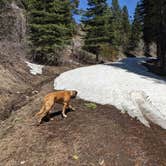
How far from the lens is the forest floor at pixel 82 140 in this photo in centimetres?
731

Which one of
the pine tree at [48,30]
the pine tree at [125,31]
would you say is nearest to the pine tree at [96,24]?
the pine tree at [48,30]

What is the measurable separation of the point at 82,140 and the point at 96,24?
2575 cm

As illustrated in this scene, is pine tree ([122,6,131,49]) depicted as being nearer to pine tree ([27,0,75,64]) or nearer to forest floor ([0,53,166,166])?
pine tree ([27,0,75,64])

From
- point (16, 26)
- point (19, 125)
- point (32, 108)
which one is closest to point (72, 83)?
point (32, 108)

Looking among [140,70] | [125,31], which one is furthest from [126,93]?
[125,31]

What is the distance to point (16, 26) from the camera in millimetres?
22266

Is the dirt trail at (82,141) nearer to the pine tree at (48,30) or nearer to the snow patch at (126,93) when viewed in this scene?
the snow patch at (126,93)

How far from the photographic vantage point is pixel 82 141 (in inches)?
313

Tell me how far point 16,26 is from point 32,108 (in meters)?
13.0

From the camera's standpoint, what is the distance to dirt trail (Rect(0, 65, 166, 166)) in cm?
730

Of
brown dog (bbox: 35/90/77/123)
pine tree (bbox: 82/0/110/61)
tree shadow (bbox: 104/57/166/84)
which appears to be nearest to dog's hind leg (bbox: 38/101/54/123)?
brown dog (bbox: 35/90/77/123)

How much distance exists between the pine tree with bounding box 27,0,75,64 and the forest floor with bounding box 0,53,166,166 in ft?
45.2

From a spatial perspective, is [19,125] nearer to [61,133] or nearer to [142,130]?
[61,133]

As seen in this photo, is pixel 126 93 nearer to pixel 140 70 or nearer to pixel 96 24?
pixel 140 70
